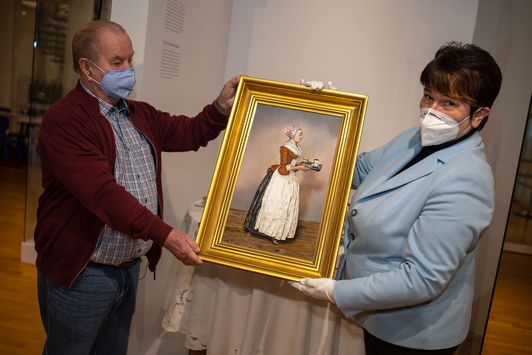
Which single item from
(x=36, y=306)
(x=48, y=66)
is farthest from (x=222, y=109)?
(x=48, y=66)

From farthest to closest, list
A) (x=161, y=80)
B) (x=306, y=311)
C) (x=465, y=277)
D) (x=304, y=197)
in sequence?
(x=161, y=80)
(x=306, y=311)
(x=304, y=197)
(x=465, y=277)

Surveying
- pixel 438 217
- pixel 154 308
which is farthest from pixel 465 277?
pixel 154 308

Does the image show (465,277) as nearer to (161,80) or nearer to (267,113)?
(267,113)

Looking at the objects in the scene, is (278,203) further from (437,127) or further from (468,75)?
(468,75)

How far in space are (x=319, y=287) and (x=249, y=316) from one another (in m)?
0.63

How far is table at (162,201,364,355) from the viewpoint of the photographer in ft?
7.14

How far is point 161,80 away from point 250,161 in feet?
2.64

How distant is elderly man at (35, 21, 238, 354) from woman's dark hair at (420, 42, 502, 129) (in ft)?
3.34

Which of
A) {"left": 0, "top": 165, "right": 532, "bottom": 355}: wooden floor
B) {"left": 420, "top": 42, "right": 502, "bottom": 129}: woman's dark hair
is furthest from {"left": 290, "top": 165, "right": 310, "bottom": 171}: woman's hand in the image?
{"left": 0, "top": 165, "right": 532, "bottom": 355}: wooden floor

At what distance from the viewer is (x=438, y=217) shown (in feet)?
4.80

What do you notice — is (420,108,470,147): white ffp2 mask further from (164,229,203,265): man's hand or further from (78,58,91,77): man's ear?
(78,58,91,77): man's ear

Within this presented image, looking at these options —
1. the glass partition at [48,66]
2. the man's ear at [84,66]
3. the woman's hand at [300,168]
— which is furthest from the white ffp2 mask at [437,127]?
the glass partition at [48,66]

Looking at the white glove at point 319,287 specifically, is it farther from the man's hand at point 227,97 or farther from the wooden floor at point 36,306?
the wooden floor at point 36,306

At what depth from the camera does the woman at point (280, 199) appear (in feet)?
6.34
